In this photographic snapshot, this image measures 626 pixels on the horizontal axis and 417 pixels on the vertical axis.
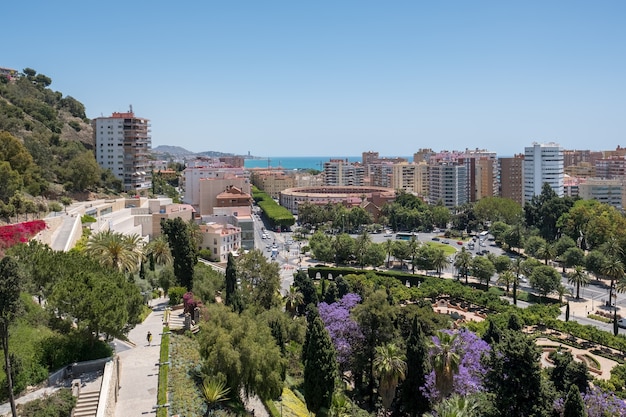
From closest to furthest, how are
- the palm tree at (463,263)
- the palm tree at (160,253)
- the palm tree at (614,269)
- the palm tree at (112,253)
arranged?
the palm tree at (112,253) < the palm tree at (160,253) < the palm tree at (614,269) < the palm tree at (463,263)

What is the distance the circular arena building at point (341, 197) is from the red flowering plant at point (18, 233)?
74068mm

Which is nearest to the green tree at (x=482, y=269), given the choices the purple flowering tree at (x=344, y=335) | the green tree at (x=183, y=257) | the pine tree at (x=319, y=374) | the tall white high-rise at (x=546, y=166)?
the purple flowering tree at (x=344, y=335)

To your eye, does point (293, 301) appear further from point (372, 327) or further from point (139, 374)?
point (139, 374)

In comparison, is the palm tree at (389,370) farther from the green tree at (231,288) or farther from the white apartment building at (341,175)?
the white apartment building at (341,175)

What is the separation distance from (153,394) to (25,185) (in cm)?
3673

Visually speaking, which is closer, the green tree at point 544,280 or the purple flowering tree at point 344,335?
the purple flowering tree at point 344,335

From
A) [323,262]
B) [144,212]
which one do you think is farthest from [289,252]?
[144,212]

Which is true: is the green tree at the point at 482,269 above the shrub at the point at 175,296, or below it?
below

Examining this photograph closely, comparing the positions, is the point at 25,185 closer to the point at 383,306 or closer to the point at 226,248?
the point at 226,248

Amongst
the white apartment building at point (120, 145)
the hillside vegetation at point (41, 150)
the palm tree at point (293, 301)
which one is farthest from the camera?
the white apartment building at point (120, 145)

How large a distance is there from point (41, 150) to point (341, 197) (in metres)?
65.3

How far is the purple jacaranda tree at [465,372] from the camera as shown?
21.7m

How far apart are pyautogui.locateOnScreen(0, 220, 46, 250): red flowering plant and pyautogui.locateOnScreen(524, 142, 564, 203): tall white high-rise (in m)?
A: 95.1

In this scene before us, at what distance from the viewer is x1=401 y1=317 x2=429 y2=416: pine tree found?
917 inches
